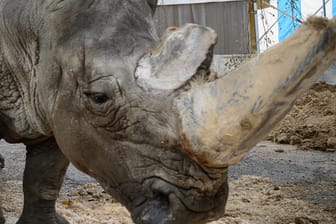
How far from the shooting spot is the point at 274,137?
25.8 ft

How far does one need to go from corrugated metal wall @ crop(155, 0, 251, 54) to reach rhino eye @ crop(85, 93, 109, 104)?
8.55 meters

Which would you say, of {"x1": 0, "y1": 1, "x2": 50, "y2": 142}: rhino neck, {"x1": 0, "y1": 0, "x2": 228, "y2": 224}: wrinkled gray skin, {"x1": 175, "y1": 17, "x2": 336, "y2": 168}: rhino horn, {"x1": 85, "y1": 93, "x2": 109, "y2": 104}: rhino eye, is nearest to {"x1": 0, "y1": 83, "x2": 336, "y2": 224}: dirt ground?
{"x1": 0, "y1": 1, "x2": 50, "y2": 142}: rhino neck

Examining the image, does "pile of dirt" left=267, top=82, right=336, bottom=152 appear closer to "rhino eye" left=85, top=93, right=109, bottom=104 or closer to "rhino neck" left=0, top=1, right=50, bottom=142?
"rhino neck" left=0, top=1, right=50, bottom=142

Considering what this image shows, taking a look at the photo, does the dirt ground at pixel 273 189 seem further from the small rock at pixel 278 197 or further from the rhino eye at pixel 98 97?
the rhino eye at pixel 98 97

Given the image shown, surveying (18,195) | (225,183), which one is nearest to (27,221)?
(18,195)

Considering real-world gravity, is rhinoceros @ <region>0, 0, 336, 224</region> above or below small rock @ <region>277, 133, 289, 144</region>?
above

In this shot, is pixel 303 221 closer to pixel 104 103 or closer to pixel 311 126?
pixel 104 103

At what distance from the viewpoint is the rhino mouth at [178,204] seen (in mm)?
3002

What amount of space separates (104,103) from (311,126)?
15.7 feet

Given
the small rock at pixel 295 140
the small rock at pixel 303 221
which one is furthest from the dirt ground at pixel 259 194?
the small rock at pixel 295 140

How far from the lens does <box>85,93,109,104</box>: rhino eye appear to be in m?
3.21

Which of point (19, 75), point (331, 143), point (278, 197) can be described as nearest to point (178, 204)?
point (19, 75)

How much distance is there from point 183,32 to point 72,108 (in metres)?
0.57

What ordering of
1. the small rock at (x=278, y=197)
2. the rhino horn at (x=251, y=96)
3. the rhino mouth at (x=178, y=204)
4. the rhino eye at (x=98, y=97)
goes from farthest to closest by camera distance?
the small rock at (x=278, y=197) → the rhino eye at (x=98, y=97) → the rhino mouth at (x=178, y=204) → the rhino horn at (x=251, y=96)
